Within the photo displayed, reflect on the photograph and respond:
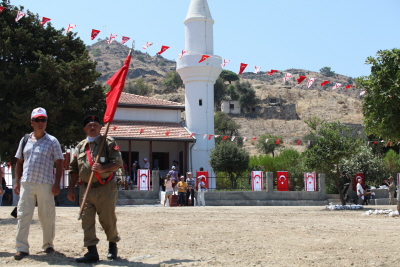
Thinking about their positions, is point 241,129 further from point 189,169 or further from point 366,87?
point 366,87

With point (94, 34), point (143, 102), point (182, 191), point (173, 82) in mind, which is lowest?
point (182, 191)

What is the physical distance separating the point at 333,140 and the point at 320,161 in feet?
3.15

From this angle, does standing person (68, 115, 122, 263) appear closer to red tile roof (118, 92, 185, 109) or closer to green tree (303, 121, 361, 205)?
green tree (303, 121, 361, 205)

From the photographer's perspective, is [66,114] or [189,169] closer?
[66,114]

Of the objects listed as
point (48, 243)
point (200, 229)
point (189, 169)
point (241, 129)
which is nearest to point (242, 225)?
point (200, 229)

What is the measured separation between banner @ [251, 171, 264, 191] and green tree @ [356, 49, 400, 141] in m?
10.7

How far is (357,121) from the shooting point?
73375 millimetres

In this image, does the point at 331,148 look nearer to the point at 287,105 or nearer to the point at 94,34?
the point at 94,34

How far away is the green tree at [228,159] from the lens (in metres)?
29.7

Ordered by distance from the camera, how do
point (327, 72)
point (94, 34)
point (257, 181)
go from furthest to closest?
point (327, 72) → point (257, 181) → point (94, 34)

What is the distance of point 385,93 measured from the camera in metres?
12.9

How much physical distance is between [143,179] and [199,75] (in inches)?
426

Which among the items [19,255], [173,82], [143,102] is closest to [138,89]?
[173,82]

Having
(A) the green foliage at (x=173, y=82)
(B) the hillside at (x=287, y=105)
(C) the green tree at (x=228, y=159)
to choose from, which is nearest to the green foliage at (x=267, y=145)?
(B) the hillside at (x=287, y=105)
